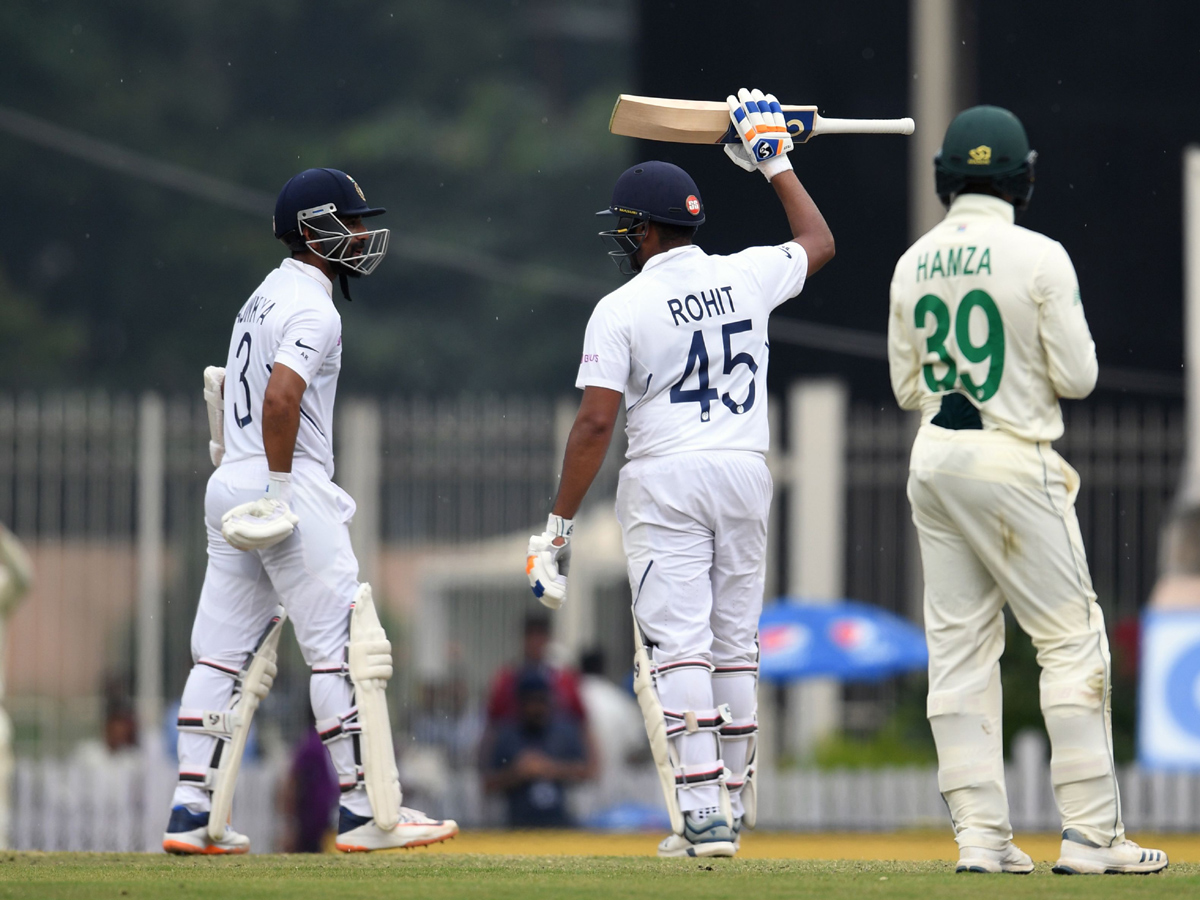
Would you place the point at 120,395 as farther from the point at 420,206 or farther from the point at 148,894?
the point at 148,894

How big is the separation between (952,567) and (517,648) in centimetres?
1032

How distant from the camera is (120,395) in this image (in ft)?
111

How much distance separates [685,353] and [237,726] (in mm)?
2079

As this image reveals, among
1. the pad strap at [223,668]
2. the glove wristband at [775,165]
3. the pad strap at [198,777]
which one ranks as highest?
the glove wristband at [775,165]

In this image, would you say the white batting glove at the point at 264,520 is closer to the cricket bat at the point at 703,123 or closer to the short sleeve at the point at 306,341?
the short sleeve at the point at 306,341

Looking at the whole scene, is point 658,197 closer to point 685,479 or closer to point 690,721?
point 685,479

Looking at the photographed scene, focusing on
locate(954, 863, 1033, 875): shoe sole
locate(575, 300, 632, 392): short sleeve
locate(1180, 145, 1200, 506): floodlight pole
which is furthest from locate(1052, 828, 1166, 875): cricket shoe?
locate(1180, 145, 1200, 506): floodlight pole

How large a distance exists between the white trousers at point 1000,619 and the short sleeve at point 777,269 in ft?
3.83

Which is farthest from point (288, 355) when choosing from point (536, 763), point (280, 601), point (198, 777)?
point (536, 763)

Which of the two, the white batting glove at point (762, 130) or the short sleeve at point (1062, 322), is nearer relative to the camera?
the short sleeve at point (1062, 322)

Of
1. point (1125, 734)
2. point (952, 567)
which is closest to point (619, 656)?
point (1125, 734)

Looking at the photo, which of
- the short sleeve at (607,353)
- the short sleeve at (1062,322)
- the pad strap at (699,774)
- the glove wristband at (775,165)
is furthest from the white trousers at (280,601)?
the short sleeve at (1062,322)

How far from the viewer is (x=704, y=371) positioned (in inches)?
286

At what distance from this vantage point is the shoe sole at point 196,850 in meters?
7.43
